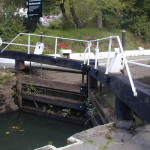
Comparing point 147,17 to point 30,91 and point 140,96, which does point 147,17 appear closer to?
point 30,91

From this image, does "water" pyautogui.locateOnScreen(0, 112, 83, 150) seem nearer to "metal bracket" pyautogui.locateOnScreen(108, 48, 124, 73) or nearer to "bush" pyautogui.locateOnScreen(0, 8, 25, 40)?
"metal bracket" pyautogui.locateOnScreen(108, 48, 124, 73)

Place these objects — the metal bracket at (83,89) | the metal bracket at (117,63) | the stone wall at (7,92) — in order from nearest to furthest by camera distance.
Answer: the metal bracket at (117,63) → the metal bracket at (83,89) → the stone wall at (7,92)

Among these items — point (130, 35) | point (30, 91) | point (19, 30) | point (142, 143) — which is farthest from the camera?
point (130, 35)

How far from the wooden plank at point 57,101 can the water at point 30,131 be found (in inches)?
23.9

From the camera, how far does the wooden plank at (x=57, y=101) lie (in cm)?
922

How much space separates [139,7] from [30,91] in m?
19.4

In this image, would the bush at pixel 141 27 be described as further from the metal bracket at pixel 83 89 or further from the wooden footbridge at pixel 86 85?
the metal bracket at pixel 83 89

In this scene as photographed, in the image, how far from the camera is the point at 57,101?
9656mm

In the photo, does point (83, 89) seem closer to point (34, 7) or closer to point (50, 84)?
point (50, 84)

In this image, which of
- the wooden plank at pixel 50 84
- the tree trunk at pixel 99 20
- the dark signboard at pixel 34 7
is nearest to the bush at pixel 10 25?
the dark signboard at pixel 34 7

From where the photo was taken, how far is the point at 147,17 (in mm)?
27391

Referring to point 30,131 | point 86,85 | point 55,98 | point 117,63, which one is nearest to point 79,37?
point 55,98

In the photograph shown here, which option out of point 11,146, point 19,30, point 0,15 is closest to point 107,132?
point 11,146

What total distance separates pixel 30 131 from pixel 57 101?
1.43 meters
